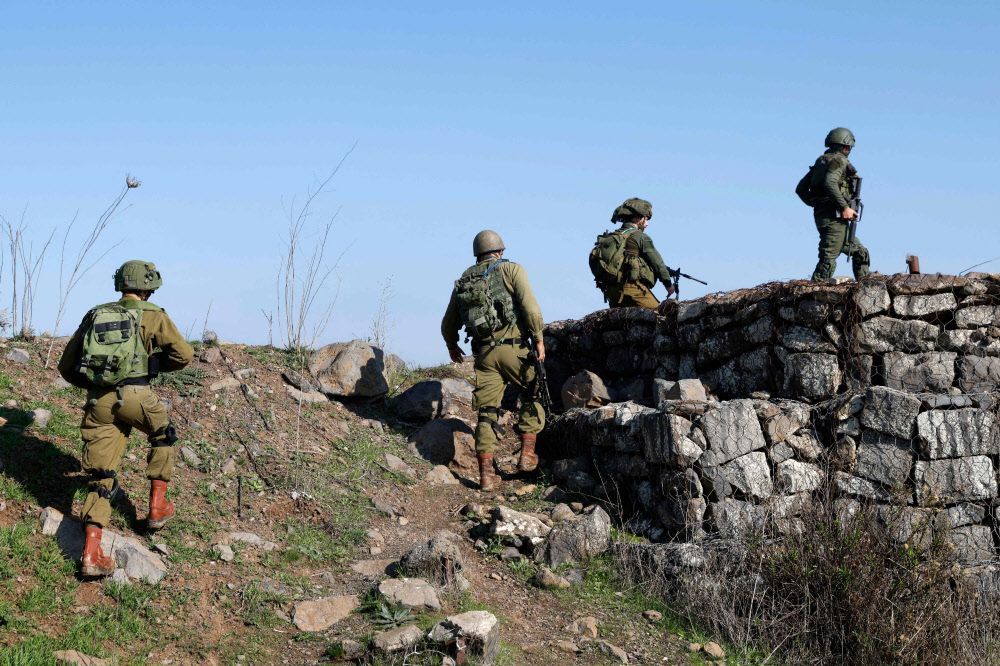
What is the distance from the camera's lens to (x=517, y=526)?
7.48 meters

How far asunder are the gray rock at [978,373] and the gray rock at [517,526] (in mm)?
3531

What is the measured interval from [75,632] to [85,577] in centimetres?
49

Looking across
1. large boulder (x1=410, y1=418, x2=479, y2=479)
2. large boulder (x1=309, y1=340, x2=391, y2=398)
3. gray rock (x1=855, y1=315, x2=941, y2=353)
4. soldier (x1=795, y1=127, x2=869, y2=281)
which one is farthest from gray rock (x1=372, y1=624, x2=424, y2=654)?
soldier (x1=795, y1=127, x2=869, y2=281)

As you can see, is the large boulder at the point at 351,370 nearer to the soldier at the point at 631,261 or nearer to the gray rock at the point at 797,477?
the soldier at the point at 631,261

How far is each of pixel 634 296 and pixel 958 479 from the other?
13.3ft

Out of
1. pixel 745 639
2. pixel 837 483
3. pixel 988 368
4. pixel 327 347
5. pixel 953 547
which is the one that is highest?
pixel 327 347

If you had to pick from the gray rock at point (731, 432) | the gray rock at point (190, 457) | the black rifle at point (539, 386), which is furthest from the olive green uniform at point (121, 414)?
the gray rock at point (731, 432)

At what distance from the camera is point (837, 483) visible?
23.6 feet

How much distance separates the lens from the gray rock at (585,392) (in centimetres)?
941

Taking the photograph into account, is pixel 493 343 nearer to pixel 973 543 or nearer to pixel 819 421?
pixel 819 421

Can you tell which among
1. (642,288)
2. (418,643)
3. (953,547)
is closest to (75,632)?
(418,643)

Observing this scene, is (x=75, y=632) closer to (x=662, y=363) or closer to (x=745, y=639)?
(x=745, y=639)

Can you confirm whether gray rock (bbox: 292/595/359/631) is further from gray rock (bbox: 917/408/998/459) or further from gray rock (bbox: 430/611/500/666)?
gray rock (bbox: 917/408/998/459)

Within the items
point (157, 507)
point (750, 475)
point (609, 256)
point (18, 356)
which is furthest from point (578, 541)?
point (18, 356)
